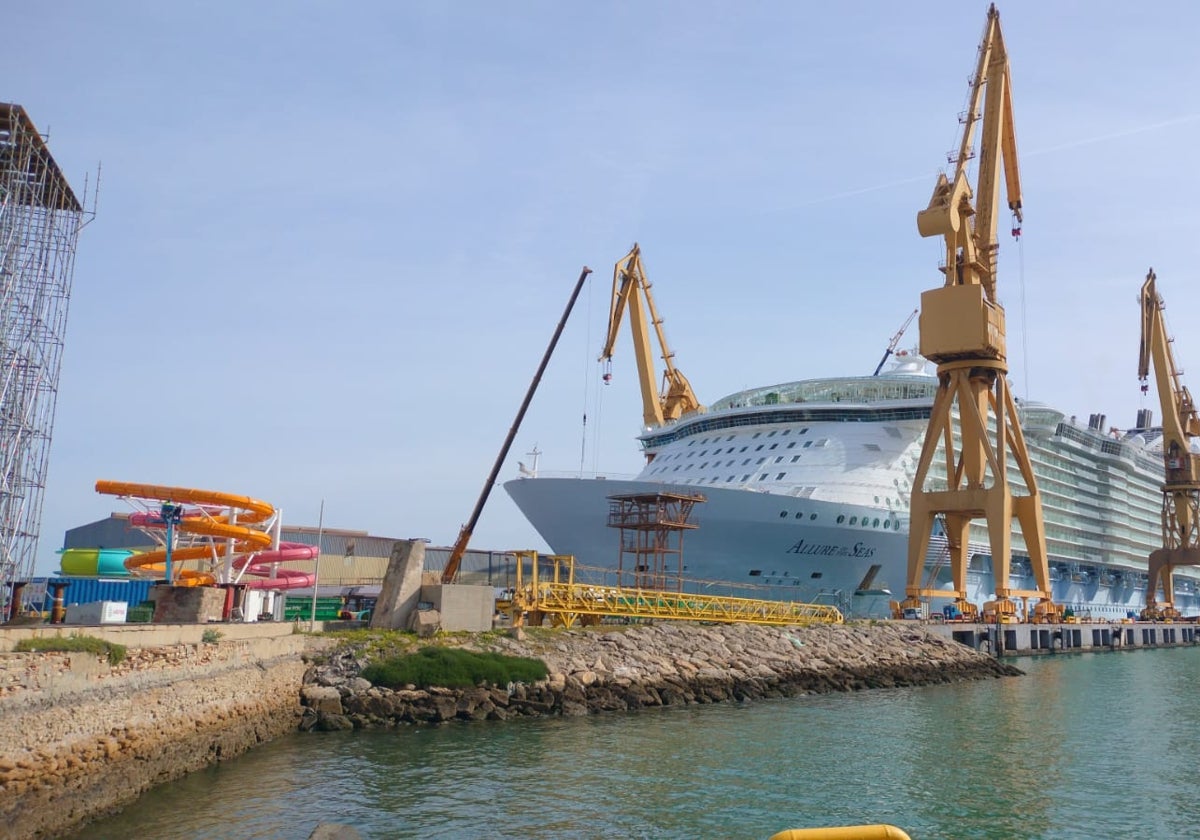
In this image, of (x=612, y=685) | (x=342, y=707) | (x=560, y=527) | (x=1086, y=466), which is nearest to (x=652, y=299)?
(x=560, y=527)

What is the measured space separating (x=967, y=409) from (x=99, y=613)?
3978 cm

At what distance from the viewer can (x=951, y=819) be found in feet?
53.6

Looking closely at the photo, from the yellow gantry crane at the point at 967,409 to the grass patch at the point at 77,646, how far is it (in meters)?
38.5

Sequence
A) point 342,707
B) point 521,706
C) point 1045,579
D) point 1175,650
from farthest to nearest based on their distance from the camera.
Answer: point 1175,650, point 1045,579, point 521,706, point 342,707

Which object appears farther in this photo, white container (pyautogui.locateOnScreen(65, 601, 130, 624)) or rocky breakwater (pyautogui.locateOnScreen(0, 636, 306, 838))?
white container (pyautogui.locateOnScreen(65, 601, 130, 624))

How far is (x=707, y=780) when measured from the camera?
60.7ft

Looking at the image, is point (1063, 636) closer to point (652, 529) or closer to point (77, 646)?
point (652, 529)

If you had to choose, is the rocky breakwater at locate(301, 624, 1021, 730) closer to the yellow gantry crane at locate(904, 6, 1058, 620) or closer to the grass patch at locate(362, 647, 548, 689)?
the grass patch at locate(362, 647, 548, 689)

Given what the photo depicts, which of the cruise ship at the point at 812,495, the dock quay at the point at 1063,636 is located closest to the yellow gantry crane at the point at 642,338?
the cruise ship at the point at 812,495

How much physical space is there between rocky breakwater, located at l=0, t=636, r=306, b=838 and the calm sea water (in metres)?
0.50

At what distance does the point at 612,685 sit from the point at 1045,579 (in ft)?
113

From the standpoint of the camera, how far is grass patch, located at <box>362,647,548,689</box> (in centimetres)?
2411

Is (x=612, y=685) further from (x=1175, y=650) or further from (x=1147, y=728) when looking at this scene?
(x=1175, y=650)

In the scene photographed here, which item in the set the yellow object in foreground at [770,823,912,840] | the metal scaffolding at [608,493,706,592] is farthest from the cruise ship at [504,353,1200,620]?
the yellow object in foreground at [770,823,912,840]
